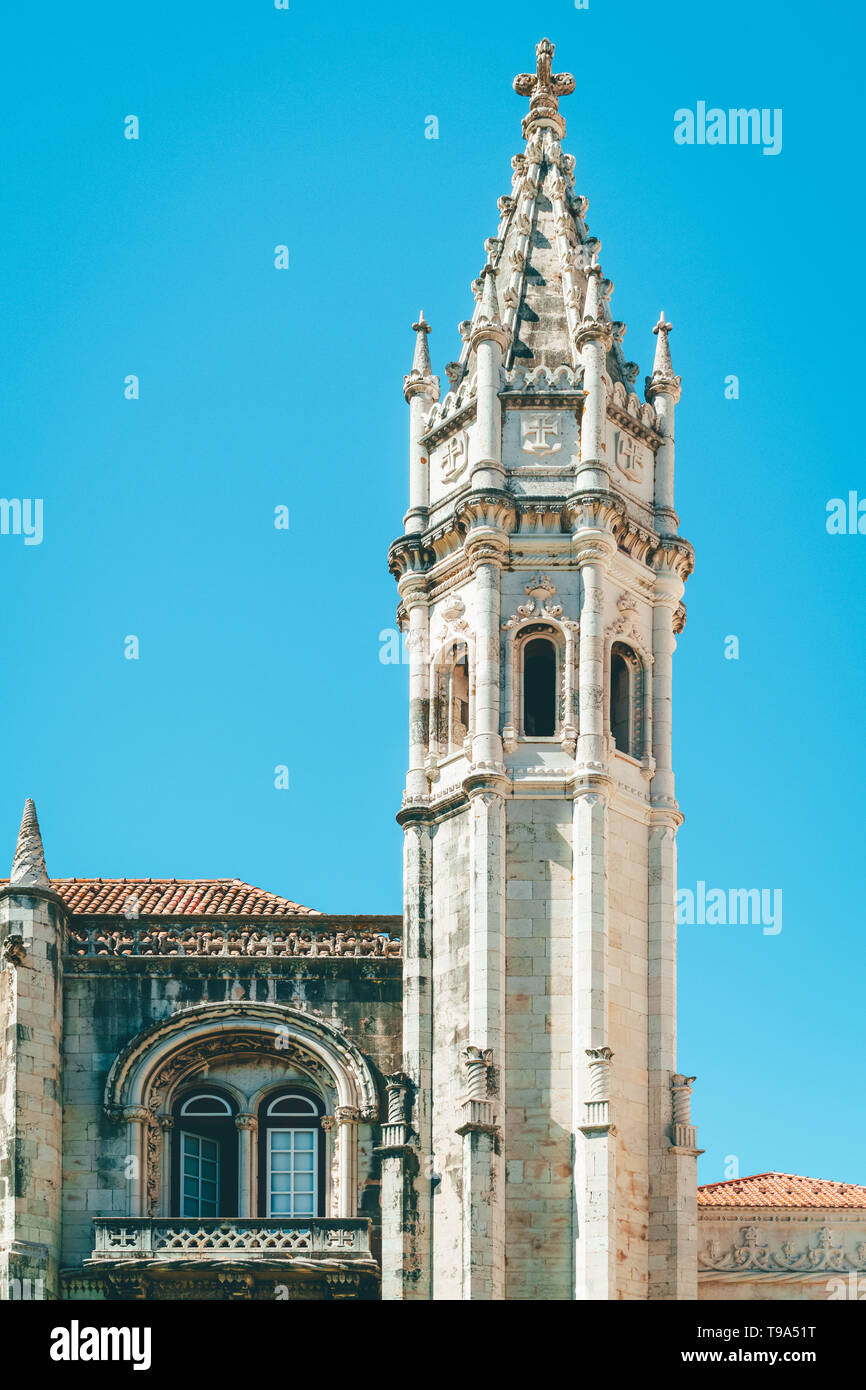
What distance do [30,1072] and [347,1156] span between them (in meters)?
5.08

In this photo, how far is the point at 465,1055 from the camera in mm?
34844

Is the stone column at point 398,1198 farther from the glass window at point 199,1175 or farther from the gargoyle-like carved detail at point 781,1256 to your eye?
the gargoyle-like carved detail at point 781,1256

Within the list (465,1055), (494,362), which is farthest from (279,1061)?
(494,362)

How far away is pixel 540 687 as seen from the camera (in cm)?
3819

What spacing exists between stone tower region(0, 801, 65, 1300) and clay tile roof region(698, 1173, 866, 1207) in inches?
398

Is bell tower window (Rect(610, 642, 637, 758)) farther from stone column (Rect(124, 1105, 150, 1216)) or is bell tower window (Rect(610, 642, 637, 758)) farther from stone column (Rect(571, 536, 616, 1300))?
stone column (Rect(124, 1105, 150, 1216))

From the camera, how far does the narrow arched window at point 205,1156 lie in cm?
3669

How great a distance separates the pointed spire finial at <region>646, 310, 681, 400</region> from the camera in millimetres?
40156

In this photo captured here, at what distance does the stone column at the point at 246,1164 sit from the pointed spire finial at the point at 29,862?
4907mm

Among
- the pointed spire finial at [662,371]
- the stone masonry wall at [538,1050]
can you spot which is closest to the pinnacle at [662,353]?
the pointed spire finial at [662,371]
